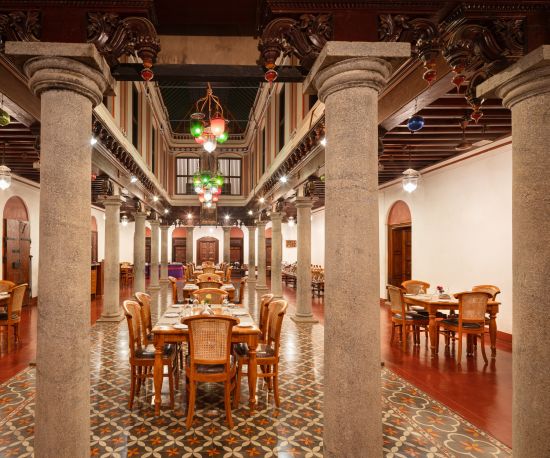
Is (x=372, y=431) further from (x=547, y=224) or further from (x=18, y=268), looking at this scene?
(x=18, y=268)

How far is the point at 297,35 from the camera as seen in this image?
270 cm

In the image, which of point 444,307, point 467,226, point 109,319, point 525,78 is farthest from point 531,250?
point 109,319

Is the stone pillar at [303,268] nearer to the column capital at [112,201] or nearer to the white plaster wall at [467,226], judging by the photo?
the white plaster wall at [467,226]

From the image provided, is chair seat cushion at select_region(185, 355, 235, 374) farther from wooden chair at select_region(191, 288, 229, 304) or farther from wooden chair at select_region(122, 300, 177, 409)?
wooden chair at select_region(191, 288, 229, 304)

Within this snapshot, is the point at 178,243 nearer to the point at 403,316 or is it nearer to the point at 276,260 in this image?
the point at 276,260

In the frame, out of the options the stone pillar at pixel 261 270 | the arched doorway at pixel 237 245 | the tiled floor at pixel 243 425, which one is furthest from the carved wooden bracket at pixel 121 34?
the arched doorway at pixel 237 245

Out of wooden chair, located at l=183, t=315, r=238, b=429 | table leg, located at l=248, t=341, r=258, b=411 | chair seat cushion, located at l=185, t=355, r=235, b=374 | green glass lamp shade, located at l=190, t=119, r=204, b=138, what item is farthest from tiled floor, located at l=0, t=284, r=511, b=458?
green glass lamp shade, located at l=190, t=119, r=204, b=138

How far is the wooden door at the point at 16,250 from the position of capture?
10602mm

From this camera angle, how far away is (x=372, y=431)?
256 centimetres

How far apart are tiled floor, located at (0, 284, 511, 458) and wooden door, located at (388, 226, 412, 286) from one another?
7113 mm

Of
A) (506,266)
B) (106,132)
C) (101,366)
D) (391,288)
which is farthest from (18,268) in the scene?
(506,266)

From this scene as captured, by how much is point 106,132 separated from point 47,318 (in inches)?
208

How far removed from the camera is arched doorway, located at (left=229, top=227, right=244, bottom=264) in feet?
86.6

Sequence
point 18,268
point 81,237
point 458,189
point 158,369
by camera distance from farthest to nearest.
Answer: point 18,268 → point 458,189 → point 158,369 → point 81,237
